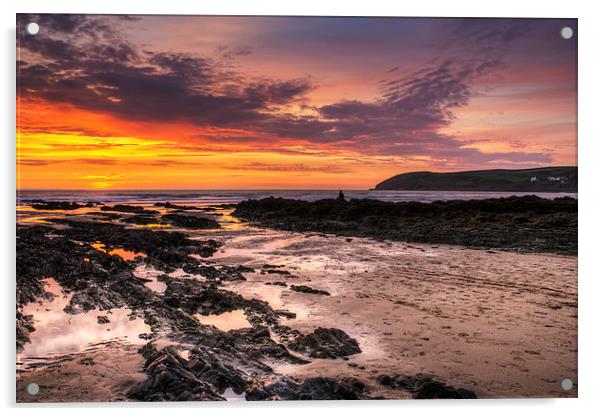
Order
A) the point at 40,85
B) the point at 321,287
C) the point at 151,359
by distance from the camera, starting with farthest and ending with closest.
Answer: the point at 321,287, the point at 40,85, the point at 151,359

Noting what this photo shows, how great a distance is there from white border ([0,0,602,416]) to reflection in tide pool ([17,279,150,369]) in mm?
246

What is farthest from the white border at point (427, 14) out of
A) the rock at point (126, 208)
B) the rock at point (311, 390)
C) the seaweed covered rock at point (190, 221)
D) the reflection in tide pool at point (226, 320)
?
the seaweed covered rock at point (190, 221)

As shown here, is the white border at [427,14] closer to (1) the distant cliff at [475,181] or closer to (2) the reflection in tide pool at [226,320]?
(1) the distant cliff at [475,181]

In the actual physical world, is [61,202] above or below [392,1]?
below

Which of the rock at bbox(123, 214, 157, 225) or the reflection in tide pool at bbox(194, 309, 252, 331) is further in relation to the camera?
the rock at bbox(123, 214, 157, 225)

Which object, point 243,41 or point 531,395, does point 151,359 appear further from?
point 531,395

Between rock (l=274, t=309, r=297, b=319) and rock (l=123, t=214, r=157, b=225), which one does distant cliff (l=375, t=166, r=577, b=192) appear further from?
rock (l=123, t=214, r=157, b=225)

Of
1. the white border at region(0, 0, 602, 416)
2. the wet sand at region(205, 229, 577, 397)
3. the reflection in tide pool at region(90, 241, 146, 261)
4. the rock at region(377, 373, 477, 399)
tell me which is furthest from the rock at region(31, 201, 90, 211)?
the rock at region(377, 373, 477, 399)

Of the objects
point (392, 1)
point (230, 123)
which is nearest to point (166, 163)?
point (230, 123)

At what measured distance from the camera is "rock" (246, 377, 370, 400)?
315 cm

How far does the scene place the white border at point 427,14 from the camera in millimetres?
3285

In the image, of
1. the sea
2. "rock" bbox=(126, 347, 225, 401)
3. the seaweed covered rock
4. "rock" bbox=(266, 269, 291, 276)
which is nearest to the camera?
"rock" bbox=(126, 347, 225, 401)
